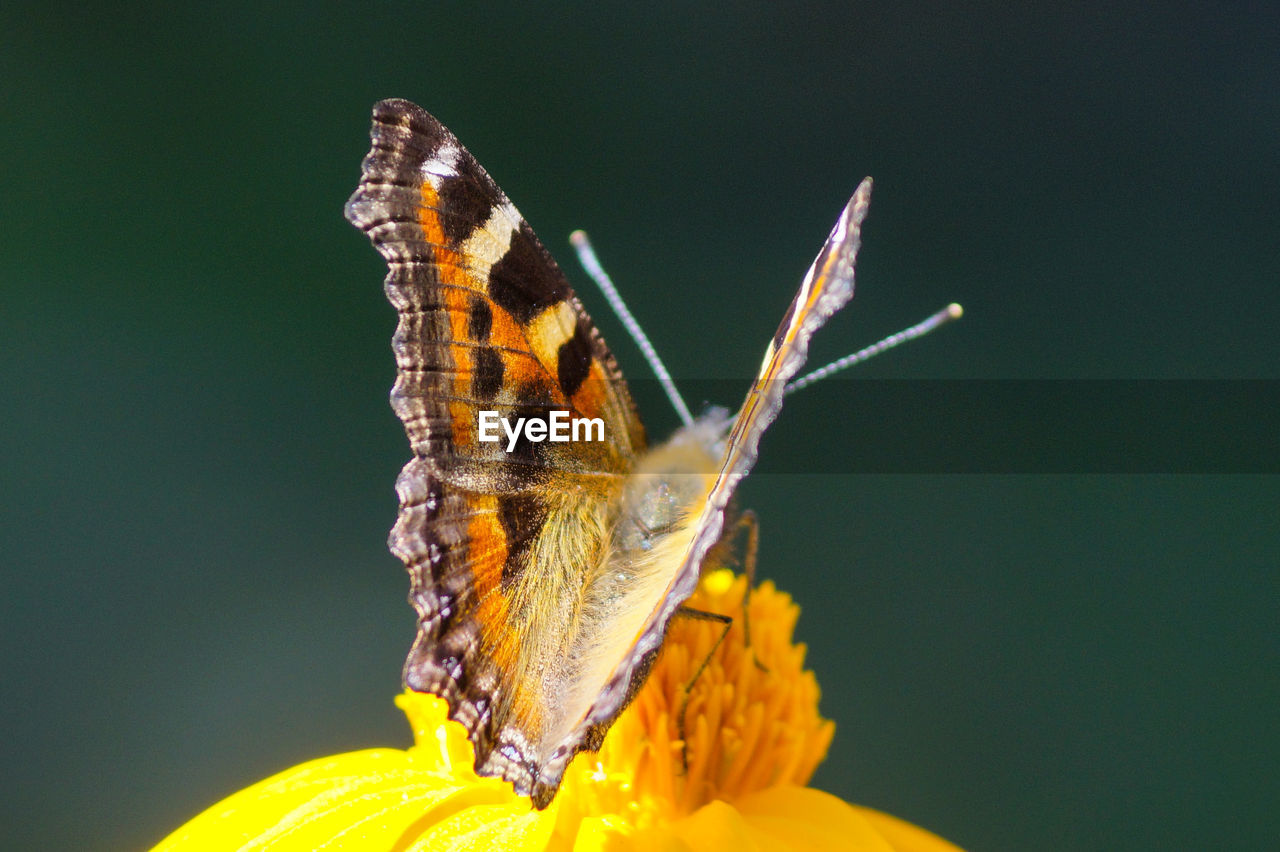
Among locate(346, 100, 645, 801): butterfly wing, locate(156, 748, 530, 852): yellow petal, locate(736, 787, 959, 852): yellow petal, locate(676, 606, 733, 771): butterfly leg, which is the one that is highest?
locate(346, 100, 645, 801): butterfly wing

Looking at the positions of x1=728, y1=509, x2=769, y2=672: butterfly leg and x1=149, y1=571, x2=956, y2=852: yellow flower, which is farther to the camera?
x1=728, y1=509, x2=769, y2=672: butterfly leg

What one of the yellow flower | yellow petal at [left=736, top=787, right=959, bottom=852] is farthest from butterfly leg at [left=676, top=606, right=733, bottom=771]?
yellow petal at [left=736, top=787, right=959, bottom=852]

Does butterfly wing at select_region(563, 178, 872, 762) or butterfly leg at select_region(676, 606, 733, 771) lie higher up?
butterfly wing at select_region(563, 178, 872, 762)

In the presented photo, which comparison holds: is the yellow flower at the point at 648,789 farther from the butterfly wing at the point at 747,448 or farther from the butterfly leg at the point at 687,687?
the butterfly wing at the point at 747,448

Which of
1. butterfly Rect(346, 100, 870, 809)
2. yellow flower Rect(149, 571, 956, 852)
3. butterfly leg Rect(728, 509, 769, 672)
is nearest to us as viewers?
butterfly Rect(346, 100, 870, 809)

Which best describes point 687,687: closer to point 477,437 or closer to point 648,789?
Answer: point 648,789

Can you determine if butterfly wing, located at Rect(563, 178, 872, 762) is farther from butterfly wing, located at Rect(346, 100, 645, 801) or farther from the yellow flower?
the yellow flower

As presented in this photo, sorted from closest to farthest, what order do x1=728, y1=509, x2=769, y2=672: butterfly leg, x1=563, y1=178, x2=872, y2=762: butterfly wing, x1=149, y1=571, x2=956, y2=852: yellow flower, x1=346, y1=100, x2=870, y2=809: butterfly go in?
x1=563, y1=178, x2=872, y2=762: butterfly wing < x1=346, y1=100, x2=870, y2=809: butterfly < x1=149, y1=571, x2=956, y2=852: yellow flower < x1=728, y1=509, x2=769, y2=672: butterfly leg
